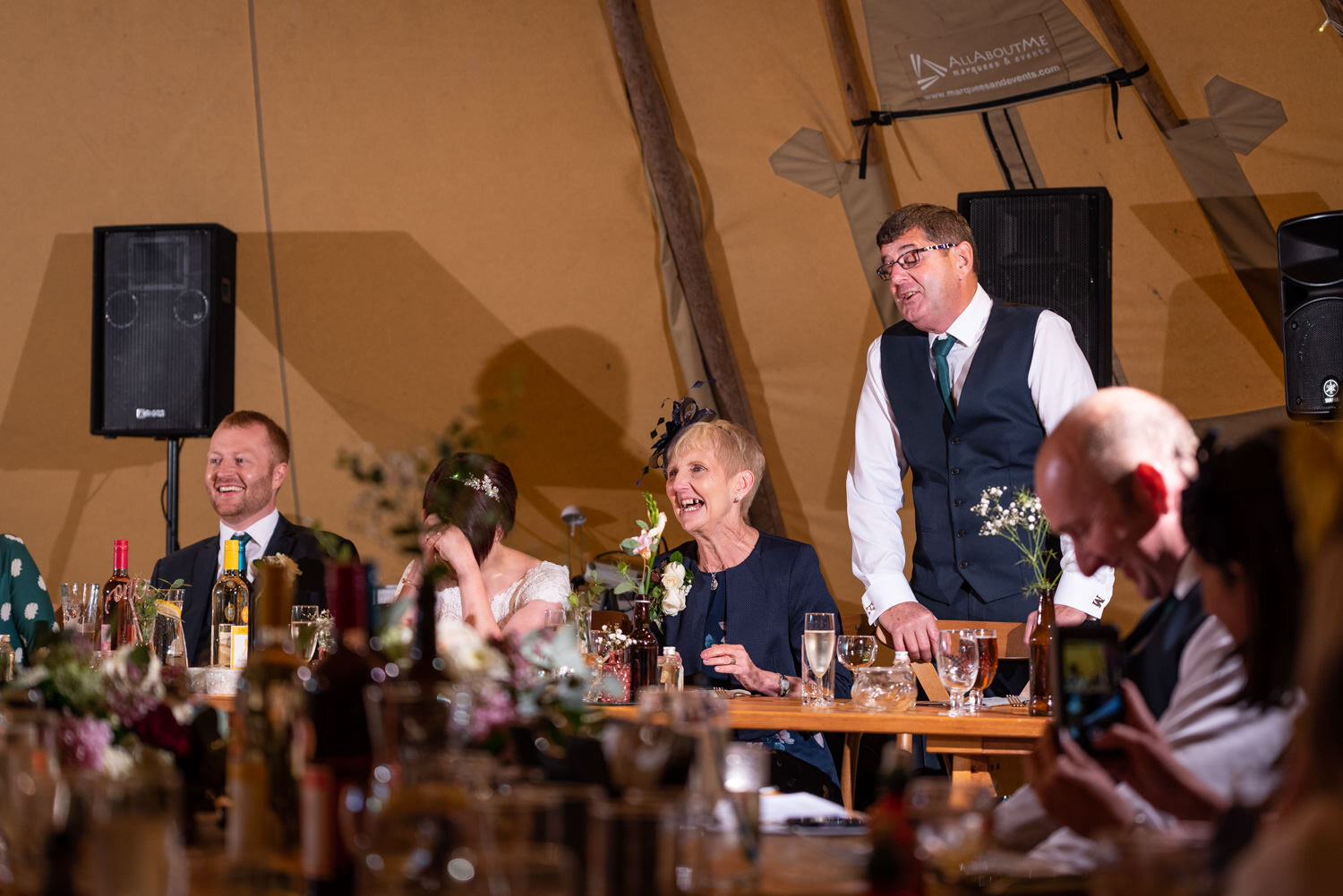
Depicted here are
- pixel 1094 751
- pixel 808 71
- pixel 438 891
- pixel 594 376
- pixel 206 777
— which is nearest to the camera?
pixel 438 891

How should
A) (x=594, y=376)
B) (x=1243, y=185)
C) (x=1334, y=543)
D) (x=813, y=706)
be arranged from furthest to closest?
(x=594, y=376), (x=1243, y=185), (x=813, y=706), (x=1334, y=543)

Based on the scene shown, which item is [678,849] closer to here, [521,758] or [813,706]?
[521,758]

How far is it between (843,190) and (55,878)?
404 cm

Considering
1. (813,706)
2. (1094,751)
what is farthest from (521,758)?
(813,706)

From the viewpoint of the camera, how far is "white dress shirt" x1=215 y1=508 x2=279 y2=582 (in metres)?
3.69

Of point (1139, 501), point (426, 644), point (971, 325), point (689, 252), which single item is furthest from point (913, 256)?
point (426, 644)

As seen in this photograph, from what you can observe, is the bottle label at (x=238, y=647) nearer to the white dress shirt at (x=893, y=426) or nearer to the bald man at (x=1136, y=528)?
the white dress shirt at (x=893, y=426)

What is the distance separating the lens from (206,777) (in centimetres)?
131

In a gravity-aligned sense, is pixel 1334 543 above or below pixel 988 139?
below

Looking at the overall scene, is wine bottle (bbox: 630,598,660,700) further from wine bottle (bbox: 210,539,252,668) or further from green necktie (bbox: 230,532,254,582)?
green necktie (bbox: 230,532,254,582)

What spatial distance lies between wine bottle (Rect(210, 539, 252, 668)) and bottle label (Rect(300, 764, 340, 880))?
2027 millimetres

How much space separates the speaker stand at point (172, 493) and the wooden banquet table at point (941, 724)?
261cm

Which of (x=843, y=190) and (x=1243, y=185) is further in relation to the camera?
(x=843, y=190)

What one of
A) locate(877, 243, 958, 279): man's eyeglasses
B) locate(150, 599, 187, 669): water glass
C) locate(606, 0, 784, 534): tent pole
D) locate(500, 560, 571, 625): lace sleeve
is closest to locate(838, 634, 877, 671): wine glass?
locate(500, 560, 571, 625): lace sleeve
